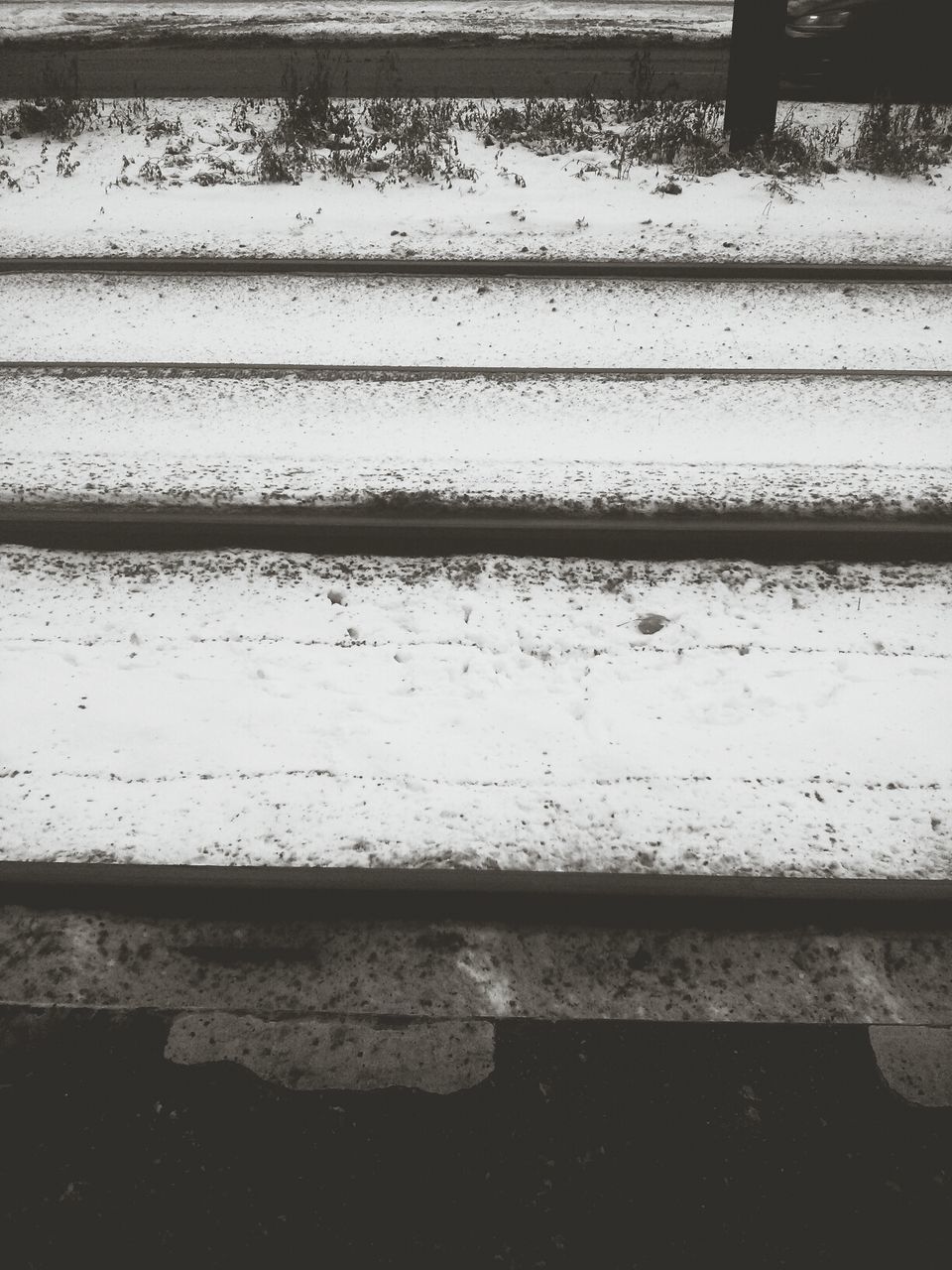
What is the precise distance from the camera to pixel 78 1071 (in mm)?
2037

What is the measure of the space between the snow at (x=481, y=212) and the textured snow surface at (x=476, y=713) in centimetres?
412

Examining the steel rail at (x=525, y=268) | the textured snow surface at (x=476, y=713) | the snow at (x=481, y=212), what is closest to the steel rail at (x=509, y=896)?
the textured snow surface at (x=476, y=713)

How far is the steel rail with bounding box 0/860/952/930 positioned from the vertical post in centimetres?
828

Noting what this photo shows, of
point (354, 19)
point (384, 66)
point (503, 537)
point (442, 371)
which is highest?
point (354, 19)

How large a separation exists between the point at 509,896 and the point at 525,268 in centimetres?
526

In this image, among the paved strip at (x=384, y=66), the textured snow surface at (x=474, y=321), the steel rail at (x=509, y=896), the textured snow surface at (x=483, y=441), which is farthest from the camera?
the paved strip at (x=384, y=66)

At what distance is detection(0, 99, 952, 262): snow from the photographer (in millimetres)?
6836

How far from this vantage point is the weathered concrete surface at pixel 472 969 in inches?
87.4

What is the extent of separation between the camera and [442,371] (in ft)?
17.0

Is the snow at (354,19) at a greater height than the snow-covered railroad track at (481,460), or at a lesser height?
greater

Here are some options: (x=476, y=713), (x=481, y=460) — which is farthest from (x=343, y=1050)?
(x=481, y=460)

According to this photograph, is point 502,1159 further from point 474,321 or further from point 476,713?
point 474,321

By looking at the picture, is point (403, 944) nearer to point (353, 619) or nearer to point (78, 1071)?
point (78, 1071)

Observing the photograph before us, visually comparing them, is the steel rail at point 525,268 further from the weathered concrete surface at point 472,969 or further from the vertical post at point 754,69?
Answer: the weathered concrete surface at point 472,969
